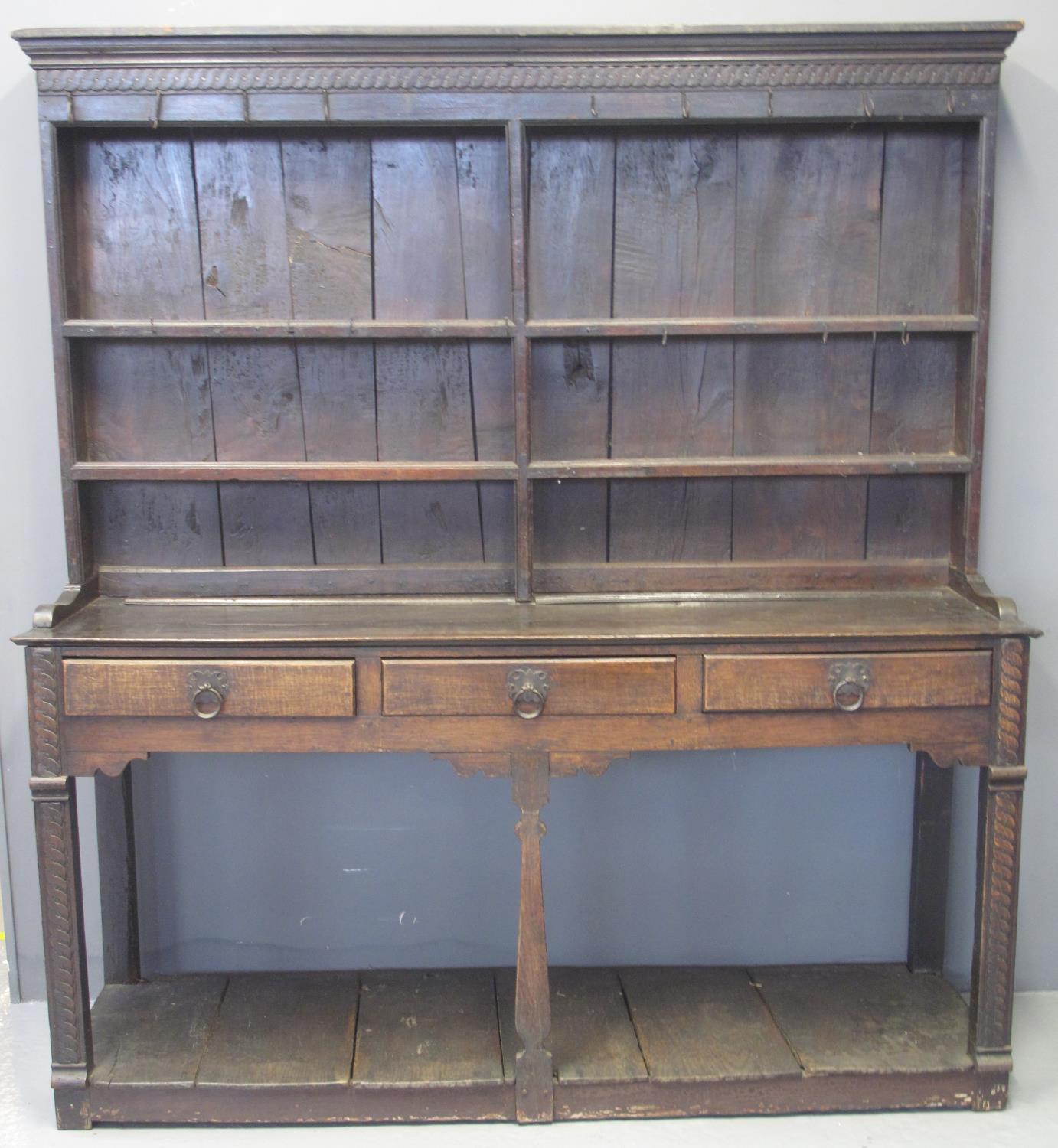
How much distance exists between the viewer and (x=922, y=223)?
2.49 m

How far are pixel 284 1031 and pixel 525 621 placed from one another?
1038 mm

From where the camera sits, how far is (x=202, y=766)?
2746 mm

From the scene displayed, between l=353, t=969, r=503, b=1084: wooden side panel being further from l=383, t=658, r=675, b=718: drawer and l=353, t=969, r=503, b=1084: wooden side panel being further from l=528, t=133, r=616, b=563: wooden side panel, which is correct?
l=528, t=133, r=616, b=563: wooden side panel

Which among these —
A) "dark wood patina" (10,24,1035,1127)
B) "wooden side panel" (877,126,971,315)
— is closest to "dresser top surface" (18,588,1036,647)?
"dark wood patina" (10,24,1035,1127)

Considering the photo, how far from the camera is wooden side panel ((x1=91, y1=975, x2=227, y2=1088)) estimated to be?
2.32 metres

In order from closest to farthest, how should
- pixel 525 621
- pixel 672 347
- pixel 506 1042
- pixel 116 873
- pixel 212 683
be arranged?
pixel 212 683, pixel 525 621, pixel 506 1042, pixel 672 347, pixel 116 873

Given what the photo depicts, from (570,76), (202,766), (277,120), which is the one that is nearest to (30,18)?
(277,120)

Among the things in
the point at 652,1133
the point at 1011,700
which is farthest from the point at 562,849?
the point at 1011,700

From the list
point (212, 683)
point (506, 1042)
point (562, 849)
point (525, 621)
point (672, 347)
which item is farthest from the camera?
point (562, 849)

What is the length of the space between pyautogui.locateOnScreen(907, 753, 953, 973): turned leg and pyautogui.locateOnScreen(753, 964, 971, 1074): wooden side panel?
0.06m

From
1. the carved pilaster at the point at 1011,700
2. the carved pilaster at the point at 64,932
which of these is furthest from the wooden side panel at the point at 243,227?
the carved pilaster at the point at 1011,700

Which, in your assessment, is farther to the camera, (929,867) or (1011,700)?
(929,867)

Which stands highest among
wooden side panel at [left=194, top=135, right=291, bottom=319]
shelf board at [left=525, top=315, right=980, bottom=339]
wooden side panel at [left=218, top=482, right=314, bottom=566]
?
wooden side panel at [left=194, top=135, right=291, bottom=319]

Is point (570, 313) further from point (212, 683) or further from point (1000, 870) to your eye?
point (1000, 870)
